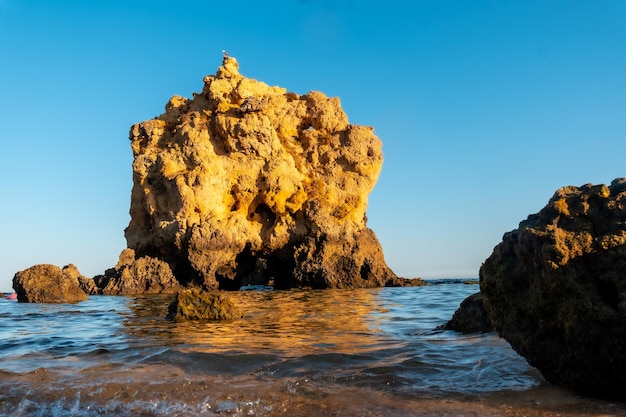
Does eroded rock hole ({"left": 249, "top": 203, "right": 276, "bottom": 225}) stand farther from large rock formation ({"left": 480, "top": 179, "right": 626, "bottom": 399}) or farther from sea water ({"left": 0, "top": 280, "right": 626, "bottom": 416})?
large rock formation ({"left": 480, "top": 179, "right": 626, "bottom": 399})

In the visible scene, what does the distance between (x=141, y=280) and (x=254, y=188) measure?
913 cm

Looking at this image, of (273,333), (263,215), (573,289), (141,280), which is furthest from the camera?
(263,215)

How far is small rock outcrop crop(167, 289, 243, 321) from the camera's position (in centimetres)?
994

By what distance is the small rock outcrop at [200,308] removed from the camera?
9.94m

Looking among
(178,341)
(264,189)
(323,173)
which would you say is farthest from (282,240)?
(178,341)

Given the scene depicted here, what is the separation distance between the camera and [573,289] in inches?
145

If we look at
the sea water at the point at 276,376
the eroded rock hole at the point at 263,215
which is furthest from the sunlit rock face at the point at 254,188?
the sea water at the point at 276,376

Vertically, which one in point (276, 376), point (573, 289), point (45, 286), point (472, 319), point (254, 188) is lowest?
point (276, 376)

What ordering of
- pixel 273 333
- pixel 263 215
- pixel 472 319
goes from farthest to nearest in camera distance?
pixel 263 215, pixel 273 333, pixel 472 319

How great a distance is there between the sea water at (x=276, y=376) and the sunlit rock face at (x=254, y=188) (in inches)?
857

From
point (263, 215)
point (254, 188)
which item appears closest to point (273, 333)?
point (254, 188)

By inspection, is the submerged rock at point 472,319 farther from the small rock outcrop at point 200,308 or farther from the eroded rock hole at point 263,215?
the eroded rock hole at point 263,215

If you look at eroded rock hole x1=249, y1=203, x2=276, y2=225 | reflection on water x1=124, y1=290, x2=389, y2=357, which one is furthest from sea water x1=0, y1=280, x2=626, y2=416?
eroded rock hole x1=249, y1=203, x2=276, y2=225

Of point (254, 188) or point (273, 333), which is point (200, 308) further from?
point (254, 188)
